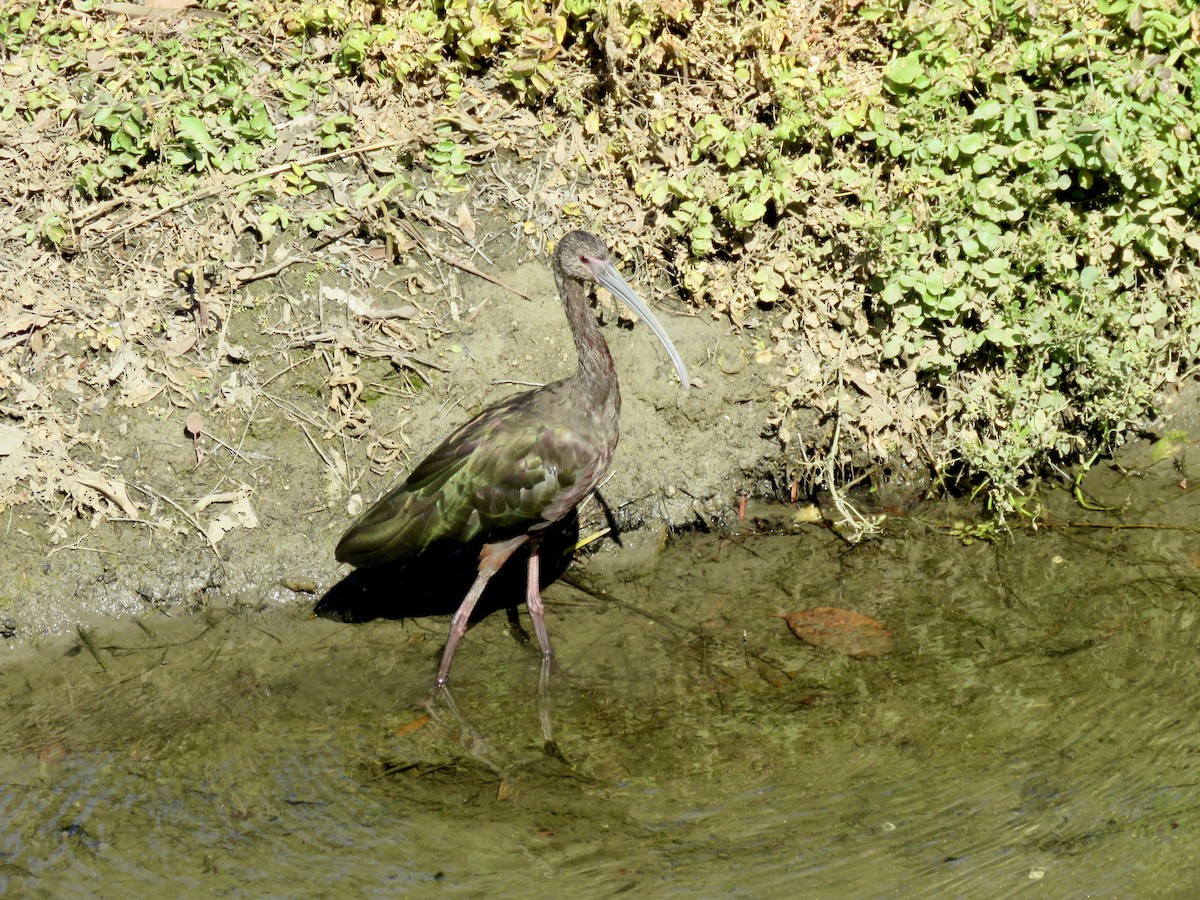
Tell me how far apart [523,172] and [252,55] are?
1638mm

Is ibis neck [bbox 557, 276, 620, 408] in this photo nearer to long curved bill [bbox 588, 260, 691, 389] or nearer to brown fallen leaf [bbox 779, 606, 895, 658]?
long curved bill [bbox 588, 260, 691, 389]

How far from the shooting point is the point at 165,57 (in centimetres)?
658

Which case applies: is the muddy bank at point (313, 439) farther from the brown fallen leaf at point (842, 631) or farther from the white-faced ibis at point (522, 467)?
the brown fallen leaf at point (842, 631)

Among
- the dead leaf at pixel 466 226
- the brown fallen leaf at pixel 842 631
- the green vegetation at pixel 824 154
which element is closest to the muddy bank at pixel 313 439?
the dead leaf at pixel 466 226

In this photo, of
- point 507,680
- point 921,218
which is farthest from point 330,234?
point 921,218

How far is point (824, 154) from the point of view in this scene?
6117mm

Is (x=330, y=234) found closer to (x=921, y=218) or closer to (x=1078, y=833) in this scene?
(x=921, y=218)

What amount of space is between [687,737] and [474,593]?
4.08ft

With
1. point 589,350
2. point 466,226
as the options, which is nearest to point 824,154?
point 589,350

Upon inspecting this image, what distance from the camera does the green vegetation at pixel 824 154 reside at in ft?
19.1

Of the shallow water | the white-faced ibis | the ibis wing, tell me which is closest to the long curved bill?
the white-faced ibis

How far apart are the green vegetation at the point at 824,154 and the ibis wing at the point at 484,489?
1.33m

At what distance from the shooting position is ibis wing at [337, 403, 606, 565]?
538cm

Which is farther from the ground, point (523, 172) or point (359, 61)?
point (359, 61)
